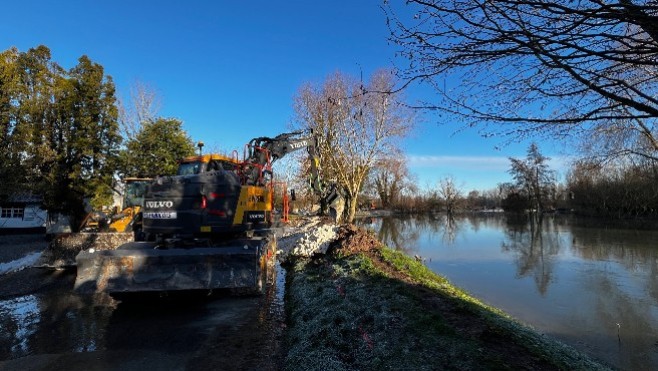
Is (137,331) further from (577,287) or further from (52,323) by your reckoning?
(577,287)

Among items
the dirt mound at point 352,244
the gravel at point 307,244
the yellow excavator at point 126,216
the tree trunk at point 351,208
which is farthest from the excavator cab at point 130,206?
the tree trunk at point 351,208

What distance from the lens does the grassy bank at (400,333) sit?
14.5 feet

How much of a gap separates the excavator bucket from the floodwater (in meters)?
5.23

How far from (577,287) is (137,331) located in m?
9.97

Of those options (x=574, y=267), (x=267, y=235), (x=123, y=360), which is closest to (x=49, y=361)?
(x=123, y=360)

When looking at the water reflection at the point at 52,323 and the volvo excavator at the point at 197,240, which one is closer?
the water reflection at the point at 52,323

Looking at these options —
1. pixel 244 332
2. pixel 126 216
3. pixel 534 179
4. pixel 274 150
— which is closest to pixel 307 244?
pixel 274 150

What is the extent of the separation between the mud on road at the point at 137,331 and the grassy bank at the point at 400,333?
0.54 meters

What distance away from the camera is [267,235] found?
9.84 m

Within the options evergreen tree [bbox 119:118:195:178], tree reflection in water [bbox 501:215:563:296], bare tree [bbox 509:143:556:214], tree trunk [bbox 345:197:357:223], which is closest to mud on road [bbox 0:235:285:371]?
tree reflection in water [bbox 501:215:563:296]

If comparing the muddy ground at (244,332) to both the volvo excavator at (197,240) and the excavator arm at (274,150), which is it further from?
the excavator arm at (274,150)

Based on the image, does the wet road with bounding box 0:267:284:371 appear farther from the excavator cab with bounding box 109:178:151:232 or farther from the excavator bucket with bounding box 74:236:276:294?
the excavator cab with bounding box 109:178:151:232

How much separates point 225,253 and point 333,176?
2496 cm

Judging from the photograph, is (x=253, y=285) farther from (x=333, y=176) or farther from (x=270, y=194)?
(x=333, y=176)
